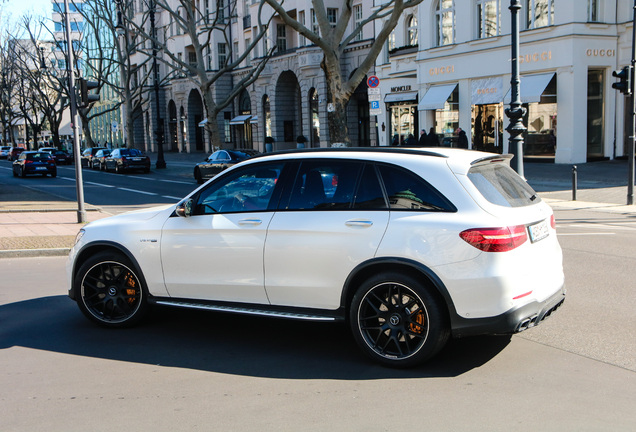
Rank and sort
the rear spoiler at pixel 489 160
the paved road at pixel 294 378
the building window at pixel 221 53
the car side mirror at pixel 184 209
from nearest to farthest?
the paved road at pixel 294 378 → the rear spoiler at pixel 489 160 → the car side mirror at pixel 184 209 → the building window at pixel 221 53

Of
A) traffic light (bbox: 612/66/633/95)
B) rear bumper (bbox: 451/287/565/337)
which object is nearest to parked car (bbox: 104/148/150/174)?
traffic light (bbox: 612/66/633/95)

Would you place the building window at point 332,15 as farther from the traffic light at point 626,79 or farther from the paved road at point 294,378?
the paved road at point 294,378

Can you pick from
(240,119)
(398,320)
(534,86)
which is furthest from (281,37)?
(398,320)

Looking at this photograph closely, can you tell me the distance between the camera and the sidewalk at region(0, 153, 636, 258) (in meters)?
11.8

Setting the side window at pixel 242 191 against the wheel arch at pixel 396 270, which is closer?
the wheel arch at pixel 396 270

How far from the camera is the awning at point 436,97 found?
3325cm

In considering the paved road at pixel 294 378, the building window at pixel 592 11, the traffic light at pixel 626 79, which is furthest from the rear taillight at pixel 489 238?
the building window at pixel 592 11

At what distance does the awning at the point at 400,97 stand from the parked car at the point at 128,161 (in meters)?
14.8

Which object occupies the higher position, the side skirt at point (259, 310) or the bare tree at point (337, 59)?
the bare tree at point (337, 59)

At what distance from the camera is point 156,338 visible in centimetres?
606

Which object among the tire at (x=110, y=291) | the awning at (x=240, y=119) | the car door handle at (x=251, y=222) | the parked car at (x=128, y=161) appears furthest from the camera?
the awning at (x=240, y=119)

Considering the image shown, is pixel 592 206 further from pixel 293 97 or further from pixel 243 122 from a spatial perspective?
pixel 243 122

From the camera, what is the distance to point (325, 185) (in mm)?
5410

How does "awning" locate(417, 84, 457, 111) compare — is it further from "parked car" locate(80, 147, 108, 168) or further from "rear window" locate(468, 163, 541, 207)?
"rear window" locate(468, 163, 541, 207)
